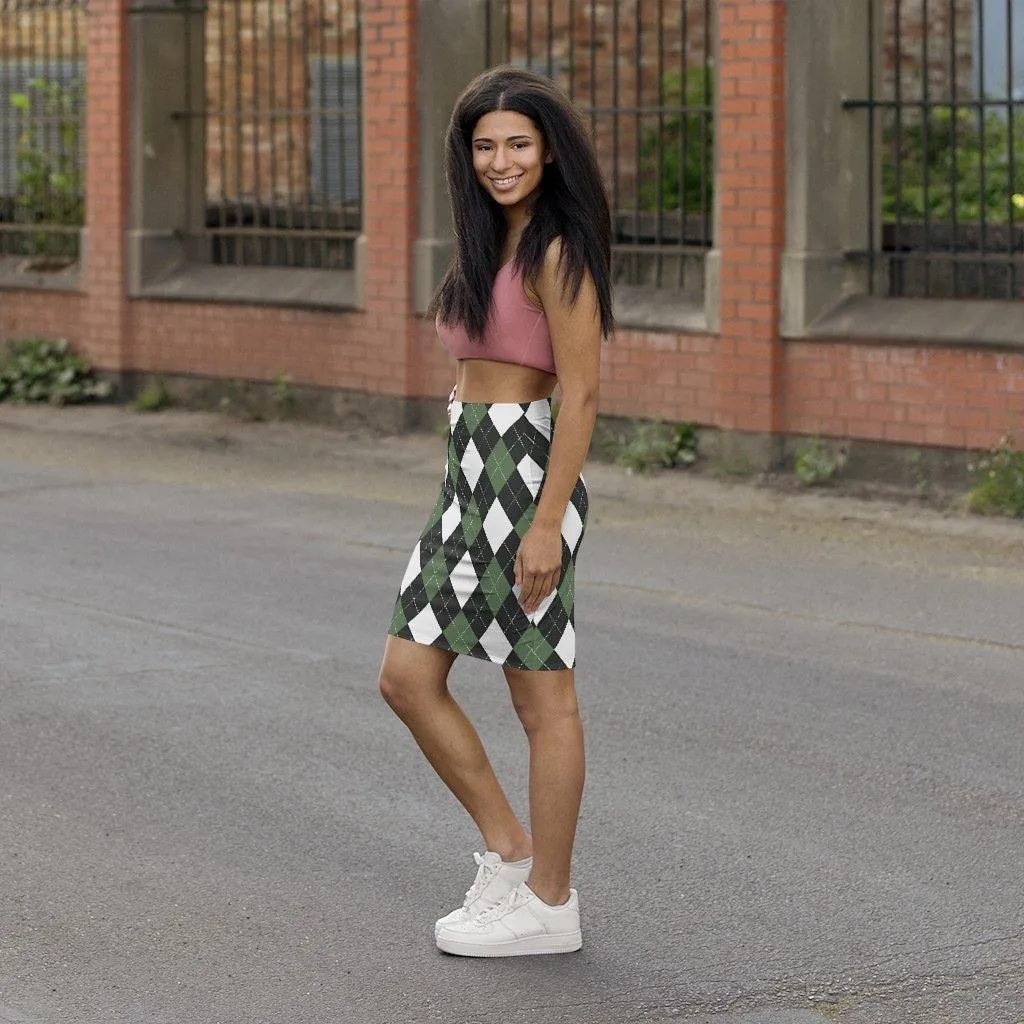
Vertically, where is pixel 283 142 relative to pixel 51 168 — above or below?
above

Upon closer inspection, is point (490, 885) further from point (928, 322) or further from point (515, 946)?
point (928, 322)

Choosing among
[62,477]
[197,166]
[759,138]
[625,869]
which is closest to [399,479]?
[62,477]

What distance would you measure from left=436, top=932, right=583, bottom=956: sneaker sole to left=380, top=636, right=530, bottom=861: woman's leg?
0.61ft

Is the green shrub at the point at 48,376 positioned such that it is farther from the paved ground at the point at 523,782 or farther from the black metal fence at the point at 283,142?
the paved ground at the point at 523,782

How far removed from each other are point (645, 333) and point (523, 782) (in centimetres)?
653

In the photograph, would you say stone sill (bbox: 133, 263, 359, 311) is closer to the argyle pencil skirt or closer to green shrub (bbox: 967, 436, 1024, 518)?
green shrub (bbox: 967, 436, 1024, 518)

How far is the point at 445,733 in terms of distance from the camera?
177 inches

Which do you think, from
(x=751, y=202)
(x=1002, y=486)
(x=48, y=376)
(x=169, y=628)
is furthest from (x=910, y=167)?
(x=169, y=628)

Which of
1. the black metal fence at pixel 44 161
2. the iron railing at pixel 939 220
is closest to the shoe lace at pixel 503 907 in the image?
the iron railing at pixel 939 220

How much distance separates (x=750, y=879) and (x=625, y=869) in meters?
0.30

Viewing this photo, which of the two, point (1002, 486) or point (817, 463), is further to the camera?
point (817, 463)

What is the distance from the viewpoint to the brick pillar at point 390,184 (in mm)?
13188

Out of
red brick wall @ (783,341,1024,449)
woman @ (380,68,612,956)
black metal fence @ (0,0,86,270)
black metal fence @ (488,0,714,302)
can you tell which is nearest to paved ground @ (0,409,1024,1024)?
woman @ (380,68,612,956)

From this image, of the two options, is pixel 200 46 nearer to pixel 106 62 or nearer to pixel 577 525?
pixel 106 62
